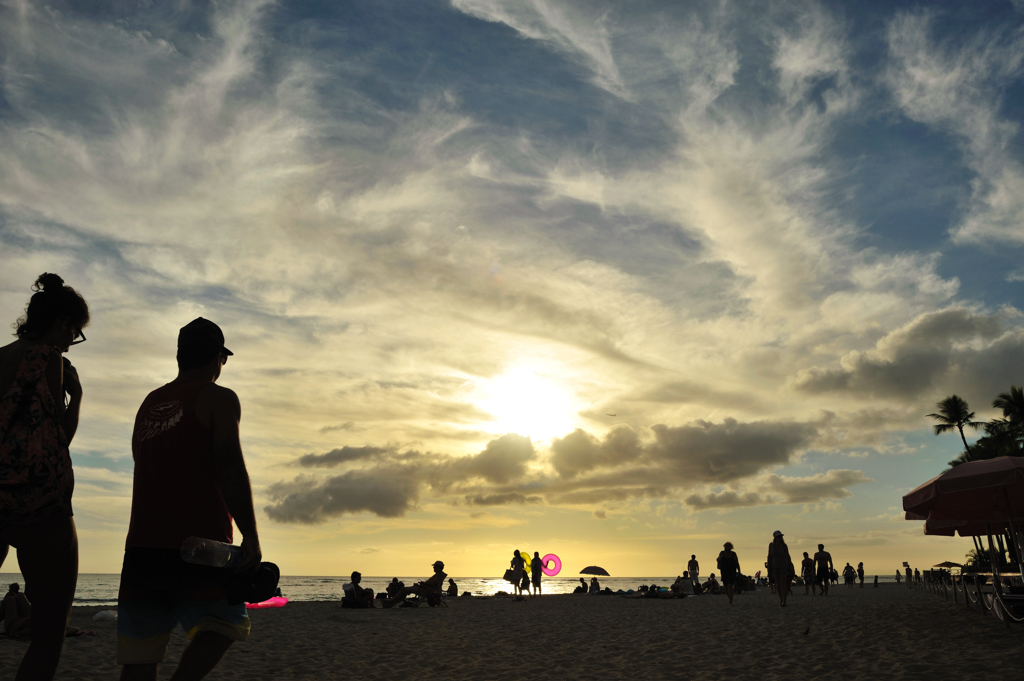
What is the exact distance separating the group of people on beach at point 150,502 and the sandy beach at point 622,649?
5299 millimetres

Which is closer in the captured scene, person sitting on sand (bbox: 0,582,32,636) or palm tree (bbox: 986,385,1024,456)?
person sitting on sand (bbox: 0,582,32,636)

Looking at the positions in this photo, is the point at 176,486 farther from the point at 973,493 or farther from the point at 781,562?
the point at 781,562

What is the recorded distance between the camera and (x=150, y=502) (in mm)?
2744

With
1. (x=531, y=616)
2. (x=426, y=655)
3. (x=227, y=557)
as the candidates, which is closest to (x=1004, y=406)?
(x=531, y=616)

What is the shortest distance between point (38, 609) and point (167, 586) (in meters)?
0.87

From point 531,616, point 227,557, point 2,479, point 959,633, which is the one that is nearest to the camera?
point 227,557

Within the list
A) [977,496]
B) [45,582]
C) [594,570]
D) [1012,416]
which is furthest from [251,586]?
[1012,416]

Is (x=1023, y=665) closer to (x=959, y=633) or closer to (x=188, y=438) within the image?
(x=959, y=633)

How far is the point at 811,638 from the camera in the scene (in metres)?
10.5

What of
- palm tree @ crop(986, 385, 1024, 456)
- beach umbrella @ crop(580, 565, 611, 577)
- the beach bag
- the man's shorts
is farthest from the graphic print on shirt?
palm tree @ crop(986, 385, 1024, 456)

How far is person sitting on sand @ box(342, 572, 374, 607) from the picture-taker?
19.5 meters

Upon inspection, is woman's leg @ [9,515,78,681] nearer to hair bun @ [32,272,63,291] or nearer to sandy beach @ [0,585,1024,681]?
hair bun @ [32,272,63,291]

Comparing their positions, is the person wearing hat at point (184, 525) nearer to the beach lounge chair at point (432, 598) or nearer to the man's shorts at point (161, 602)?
the man's shorts at point (161, 602)

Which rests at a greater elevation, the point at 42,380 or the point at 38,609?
the point at 42,380
